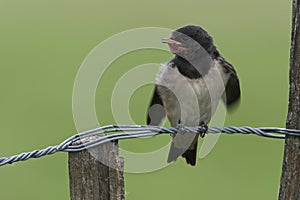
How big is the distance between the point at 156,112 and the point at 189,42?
1.65 ft

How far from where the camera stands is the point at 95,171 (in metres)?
2.77

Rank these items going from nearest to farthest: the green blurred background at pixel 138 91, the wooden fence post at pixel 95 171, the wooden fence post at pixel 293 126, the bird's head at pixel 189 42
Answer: the wooden fence post at pixel 95 171
the wooden fence post at pixel 293 126
the bird's head at pixel 189 42
the green blurred background at pixel 138 91

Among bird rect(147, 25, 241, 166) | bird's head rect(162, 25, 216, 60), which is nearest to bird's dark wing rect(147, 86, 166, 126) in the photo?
bird rect(147, 25, 241, 166)

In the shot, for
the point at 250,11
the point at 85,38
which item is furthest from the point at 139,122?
the point at 250,11

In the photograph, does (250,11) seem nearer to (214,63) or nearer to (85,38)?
(85,38)

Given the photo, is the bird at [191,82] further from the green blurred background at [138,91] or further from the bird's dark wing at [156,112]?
the green blurred background at [138,91]

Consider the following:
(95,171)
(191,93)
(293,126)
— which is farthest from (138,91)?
(95,171)

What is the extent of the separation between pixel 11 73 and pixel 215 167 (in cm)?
486

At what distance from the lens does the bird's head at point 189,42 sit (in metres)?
4.73

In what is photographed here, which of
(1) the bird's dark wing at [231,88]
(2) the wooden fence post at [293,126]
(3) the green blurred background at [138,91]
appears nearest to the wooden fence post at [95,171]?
(2) the wooden fence post at [293,126]

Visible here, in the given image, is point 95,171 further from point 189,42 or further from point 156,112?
point 189,42

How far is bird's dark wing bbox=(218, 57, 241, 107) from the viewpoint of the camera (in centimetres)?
465

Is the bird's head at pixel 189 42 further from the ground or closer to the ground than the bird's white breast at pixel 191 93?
further from the ground

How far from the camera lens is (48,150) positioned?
9.29 feet
